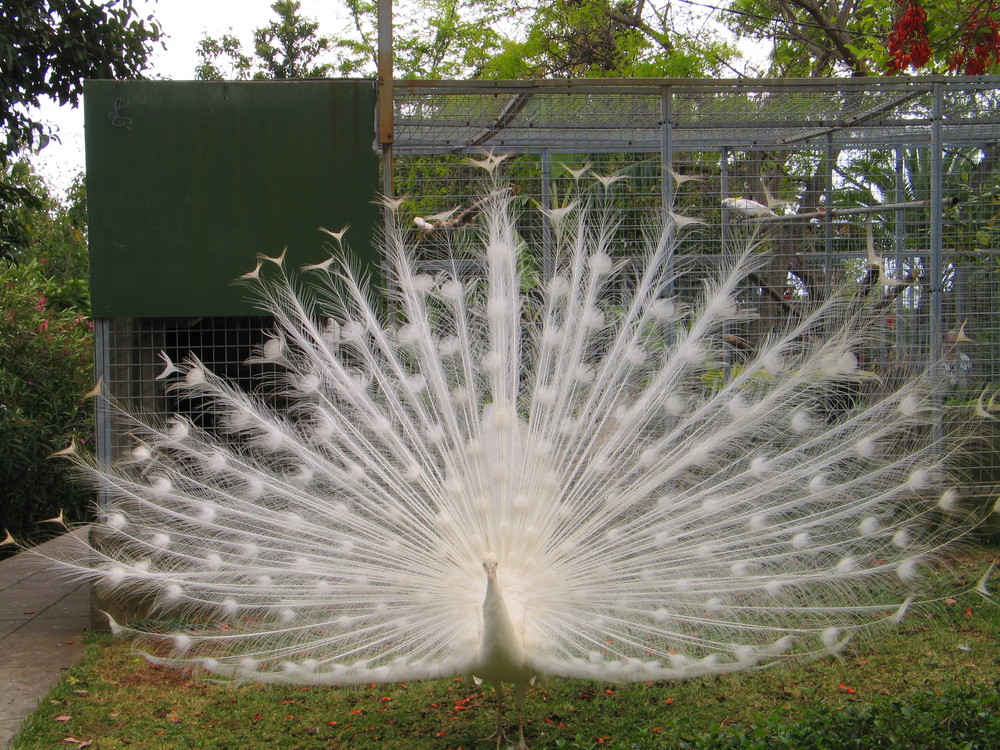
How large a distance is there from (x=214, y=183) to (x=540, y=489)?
2980 millimetres

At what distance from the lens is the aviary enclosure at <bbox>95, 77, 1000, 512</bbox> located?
19.2 ft

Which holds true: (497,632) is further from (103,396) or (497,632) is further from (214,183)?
(214,183)

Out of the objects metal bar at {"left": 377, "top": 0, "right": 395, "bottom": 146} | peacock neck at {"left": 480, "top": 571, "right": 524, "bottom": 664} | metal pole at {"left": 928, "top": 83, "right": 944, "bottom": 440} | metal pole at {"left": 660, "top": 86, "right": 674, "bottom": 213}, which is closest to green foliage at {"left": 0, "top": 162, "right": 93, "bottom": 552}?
metal bar at {"left": 377, "top": 0, "right": 395, "bottom": 146}

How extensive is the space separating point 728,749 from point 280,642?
75.6 inches

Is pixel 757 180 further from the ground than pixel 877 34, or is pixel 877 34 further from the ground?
pixel 877 34

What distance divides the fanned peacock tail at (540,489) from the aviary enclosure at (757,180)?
1.30ft

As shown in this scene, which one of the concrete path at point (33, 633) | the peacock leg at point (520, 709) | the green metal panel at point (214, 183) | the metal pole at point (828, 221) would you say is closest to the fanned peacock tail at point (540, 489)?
the peacock leg at point (520, 709)

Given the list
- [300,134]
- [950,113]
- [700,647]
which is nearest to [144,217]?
[300,134]

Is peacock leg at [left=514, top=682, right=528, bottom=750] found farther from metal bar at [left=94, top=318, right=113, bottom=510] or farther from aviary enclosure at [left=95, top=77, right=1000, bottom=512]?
metal bar at [left=94, top=318, right=113, bottom=510]

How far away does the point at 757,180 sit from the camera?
8.67 m

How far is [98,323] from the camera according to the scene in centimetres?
577

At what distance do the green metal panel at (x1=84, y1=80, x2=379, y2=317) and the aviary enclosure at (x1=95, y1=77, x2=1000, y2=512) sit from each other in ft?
0.20


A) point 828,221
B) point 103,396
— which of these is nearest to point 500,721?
point 103,396

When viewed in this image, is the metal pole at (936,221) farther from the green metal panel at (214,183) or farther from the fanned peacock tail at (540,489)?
the green metal panel at (214,183)
